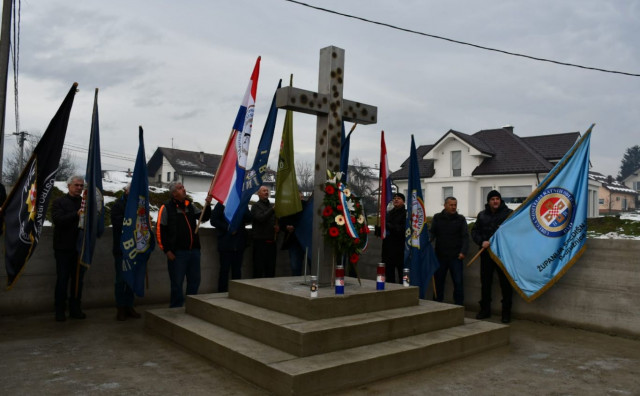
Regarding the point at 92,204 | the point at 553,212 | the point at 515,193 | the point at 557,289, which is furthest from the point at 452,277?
the point at 515,193

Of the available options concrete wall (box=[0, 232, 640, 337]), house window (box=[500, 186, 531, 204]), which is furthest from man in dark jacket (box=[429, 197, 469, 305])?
A: house window (box=[500, 186, 531, 204])

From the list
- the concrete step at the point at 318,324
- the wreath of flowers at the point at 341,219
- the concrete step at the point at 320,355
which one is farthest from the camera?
the wreath of flowers at the point at 341,219

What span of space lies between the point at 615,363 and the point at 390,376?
2.36m

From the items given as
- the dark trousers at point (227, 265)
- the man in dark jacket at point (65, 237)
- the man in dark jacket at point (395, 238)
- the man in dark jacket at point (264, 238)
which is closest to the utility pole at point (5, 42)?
the man in dark jacket at point (65, 237)

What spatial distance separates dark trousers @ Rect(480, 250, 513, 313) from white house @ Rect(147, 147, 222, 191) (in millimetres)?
38954

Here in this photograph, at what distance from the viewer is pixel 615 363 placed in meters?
4.95

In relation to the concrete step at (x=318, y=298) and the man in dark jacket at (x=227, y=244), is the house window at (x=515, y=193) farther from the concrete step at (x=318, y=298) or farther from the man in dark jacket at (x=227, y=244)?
the concrete step at (x=318, y=298)

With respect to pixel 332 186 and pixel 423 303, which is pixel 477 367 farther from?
pixel 332 186

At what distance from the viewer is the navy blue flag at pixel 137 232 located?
629 centimetres

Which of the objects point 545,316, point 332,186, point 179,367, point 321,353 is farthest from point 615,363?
point 179,367

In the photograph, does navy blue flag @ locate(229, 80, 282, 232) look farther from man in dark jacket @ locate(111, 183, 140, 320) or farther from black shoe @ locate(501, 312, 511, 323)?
black shoe @ locate(501, 312, 511, 323)

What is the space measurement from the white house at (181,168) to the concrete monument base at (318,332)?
39.3m

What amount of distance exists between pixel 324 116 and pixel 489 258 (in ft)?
10.0

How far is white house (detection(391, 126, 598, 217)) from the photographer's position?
2906 centimetres
